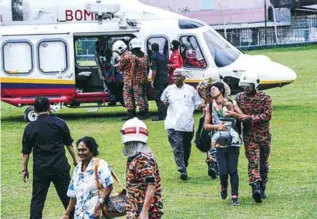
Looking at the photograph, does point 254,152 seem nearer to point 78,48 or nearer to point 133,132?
point 133,132

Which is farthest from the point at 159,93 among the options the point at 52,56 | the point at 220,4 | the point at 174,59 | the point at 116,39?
the point at 220,4

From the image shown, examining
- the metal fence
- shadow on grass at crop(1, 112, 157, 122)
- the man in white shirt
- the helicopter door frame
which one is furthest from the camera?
the metal fence

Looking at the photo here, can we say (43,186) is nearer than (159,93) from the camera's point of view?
Yes

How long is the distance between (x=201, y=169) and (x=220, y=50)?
811 centimetres

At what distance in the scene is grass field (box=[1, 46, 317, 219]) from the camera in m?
12.4

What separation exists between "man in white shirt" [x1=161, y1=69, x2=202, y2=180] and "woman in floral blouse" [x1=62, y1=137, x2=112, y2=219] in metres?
5.17

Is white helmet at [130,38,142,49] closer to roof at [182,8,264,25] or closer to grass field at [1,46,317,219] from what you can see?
grass field at [1,46,317,219]

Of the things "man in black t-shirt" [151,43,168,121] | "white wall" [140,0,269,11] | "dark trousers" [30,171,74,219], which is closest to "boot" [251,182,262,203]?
"dark trousers" [30,171,74,219]

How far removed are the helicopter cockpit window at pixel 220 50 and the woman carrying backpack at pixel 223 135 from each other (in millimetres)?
10745

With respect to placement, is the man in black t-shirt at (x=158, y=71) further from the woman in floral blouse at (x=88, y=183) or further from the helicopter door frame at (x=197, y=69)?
the woman in floral blouse at (x=88, y=183)

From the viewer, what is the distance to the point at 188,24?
77.0 feet

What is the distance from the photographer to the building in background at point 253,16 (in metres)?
58.6

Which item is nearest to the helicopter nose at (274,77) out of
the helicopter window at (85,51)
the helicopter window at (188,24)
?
the helicopter window at (188,24)

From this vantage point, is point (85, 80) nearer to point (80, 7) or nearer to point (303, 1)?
point (80, 7)
